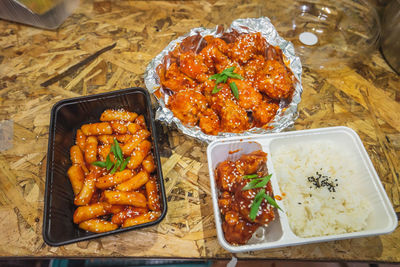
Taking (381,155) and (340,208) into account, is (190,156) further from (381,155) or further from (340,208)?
(381,155)

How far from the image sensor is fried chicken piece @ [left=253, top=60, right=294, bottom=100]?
2033 mm

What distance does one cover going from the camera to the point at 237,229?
61.0 inches

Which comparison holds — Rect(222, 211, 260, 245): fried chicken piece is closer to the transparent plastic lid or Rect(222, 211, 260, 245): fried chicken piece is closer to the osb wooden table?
the osb wooden table

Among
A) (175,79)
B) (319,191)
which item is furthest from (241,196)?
(175,79)

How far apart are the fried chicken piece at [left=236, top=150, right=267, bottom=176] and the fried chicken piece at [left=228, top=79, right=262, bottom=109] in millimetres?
443

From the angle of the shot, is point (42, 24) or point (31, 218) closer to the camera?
point (31, 218)

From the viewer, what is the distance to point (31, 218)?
182 cm

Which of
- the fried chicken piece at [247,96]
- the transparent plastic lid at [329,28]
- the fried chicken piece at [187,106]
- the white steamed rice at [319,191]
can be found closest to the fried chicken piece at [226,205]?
the white steamed rice at [319,191]

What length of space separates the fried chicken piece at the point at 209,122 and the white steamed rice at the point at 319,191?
1.55ft

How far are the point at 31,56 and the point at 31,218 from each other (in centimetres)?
168

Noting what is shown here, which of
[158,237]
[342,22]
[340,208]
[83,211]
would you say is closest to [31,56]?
[83,211]

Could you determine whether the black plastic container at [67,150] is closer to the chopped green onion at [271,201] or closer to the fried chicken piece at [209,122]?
the fried chicken piece at [209,122]

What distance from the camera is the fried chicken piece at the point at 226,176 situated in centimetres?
168

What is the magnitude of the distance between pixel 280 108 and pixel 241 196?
0.90 metres
